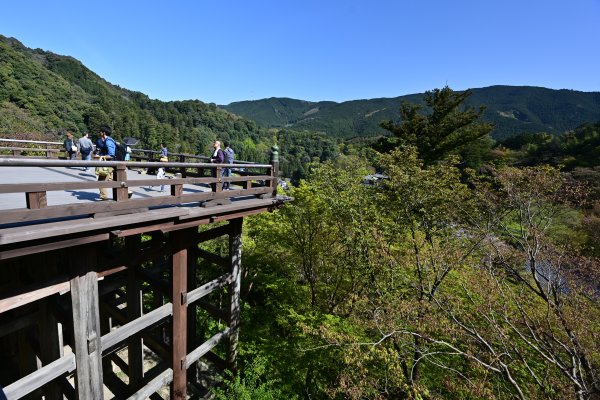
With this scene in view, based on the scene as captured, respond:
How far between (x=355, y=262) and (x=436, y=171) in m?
4.96

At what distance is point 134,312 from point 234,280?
2.51m

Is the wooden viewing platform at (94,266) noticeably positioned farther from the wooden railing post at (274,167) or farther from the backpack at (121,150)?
the backpack at (121,150)

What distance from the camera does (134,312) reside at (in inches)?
286

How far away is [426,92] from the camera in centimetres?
2620

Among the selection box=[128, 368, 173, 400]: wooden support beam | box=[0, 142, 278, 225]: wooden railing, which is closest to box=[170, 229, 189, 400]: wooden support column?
box=[128, 368, 173, 400]: wooden support beam

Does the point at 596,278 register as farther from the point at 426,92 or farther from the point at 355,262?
the point at 426,92

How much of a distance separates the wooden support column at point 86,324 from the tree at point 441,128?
2270cm

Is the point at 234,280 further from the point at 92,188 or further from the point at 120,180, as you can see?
the point at 92,188

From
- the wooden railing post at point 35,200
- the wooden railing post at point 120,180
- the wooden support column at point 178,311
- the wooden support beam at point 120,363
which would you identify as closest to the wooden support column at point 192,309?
the wooden support column at point 178,311

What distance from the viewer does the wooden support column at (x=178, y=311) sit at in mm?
6180

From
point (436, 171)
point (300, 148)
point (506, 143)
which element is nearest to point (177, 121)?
point (300, 148)

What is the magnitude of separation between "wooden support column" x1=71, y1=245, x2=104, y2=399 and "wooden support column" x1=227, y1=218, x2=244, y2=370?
11.9 feet

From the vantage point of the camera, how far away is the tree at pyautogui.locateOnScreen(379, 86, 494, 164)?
23797mm

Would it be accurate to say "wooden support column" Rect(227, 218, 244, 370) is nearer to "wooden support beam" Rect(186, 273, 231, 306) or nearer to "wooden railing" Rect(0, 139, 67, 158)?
"wooden support beam" Rect(186, 273, 231, 306)
